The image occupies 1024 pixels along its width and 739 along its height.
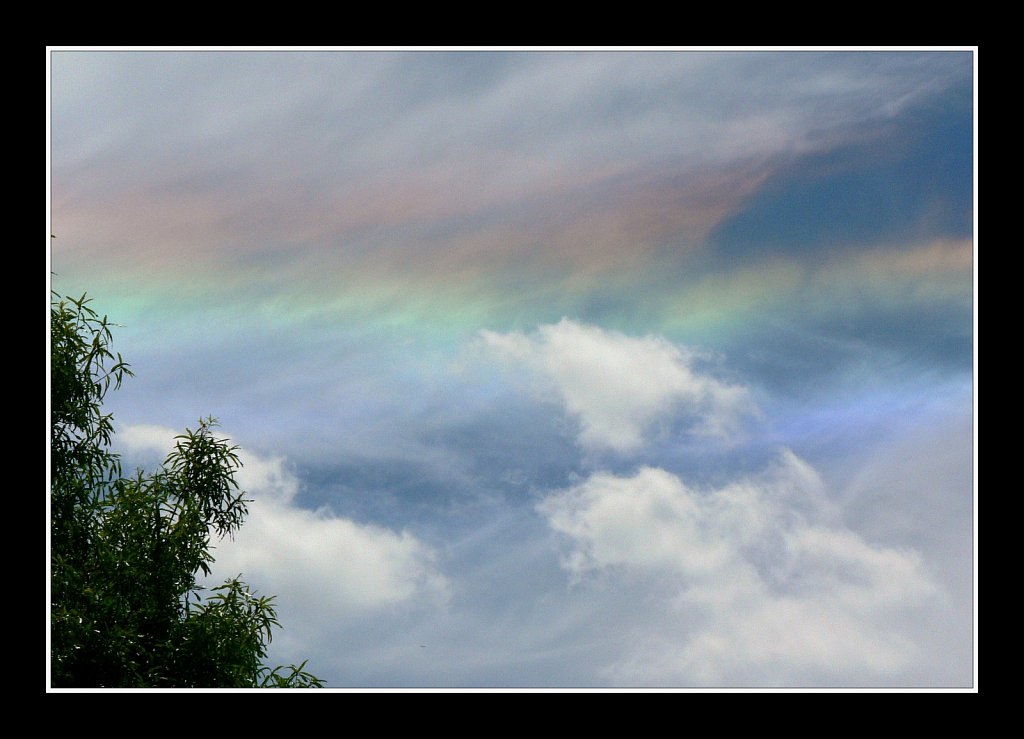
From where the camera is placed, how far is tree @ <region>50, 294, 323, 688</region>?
764 cm

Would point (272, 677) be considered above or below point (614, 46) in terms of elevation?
below

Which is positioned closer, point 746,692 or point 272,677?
point 746,692

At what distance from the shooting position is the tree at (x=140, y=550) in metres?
7.64

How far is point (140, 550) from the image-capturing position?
7930 millimetres

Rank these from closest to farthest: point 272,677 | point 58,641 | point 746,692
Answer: point 746,692 → point 58,641 → point 272,677
